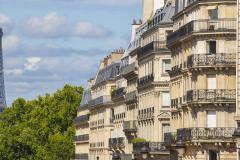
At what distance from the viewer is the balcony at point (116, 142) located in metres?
138

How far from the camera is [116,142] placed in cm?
14212

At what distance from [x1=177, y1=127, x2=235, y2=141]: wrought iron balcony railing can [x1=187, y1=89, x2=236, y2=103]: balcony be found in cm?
186

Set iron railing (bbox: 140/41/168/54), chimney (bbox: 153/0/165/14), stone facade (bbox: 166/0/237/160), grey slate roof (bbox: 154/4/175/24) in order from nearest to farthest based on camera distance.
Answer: stone facade (bbox: 166/0/237/160) → iron railing (bbox: 140/41/168/54) → grey slate roof (bbox: 154/4/175/24) → chimney (bbox: 153/0/165/14)

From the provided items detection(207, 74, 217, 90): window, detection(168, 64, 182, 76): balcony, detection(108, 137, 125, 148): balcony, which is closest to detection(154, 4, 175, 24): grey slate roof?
detection(168, 64, 182, 76): balcony

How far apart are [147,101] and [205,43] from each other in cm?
2479

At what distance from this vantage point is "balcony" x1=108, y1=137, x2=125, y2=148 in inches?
5433

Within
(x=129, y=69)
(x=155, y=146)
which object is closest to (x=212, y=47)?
(x=155, y=146)

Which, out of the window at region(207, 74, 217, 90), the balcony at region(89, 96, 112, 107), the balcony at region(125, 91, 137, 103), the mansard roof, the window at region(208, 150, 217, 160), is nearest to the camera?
the window at region(208, 150, 217, 160)

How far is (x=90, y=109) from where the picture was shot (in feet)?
574

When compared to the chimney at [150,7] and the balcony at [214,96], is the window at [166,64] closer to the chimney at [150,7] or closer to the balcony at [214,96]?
the chimney at [150,7]

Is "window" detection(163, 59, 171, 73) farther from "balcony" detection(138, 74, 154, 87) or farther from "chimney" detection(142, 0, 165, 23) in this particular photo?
"chimney" detection(142, 0, 165, 23)

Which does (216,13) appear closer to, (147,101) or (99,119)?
(147,101)

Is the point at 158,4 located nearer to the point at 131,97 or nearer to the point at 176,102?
the point at 131,97

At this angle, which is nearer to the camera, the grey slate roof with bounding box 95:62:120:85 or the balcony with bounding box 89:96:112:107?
the grey slate roof with bounding box 95:62:120:85
